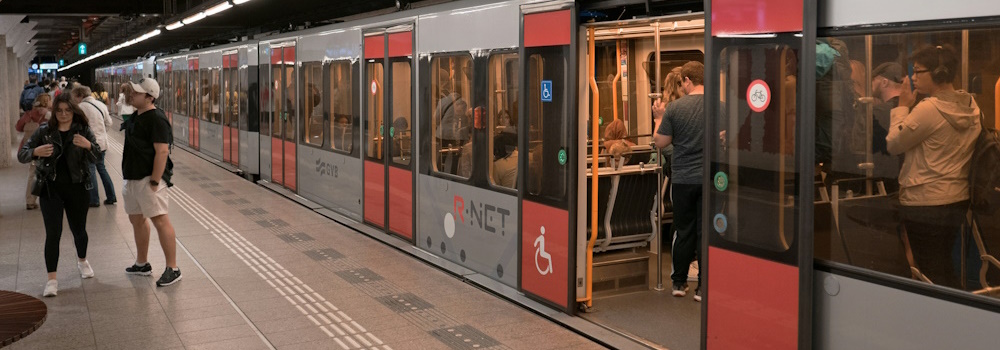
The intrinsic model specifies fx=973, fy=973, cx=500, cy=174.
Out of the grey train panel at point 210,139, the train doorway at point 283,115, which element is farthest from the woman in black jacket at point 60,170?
the grey train panel at point 210,139

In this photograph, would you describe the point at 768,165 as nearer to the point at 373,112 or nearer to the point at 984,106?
the point at 984,106

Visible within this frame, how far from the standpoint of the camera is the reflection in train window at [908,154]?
11.6 ft

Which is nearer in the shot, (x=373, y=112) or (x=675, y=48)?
(x=675, y=48)

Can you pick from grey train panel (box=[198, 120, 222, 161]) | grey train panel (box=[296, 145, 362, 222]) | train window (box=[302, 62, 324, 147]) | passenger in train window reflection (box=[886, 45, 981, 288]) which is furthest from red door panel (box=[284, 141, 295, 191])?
passenger in train window reflection (box=[886, 45, 981, 288])

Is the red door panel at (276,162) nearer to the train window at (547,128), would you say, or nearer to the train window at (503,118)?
the train window at (503,118)

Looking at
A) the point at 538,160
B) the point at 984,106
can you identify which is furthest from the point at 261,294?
the point at 984,106

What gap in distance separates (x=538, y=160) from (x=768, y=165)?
7.66ft

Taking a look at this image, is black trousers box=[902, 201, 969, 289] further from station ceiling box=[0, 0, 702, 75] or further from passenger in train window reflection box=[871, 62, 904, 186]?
station ceiling box=[0, 0, 702, 75]

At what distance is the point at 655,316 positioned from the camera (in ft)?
20.5

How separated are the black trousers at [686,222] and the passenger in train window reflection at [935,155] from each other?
2.48 meters

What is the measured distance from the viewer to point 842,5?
13.1 feet

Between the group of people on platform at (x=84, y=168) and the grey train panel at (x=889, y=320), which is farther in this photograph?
the group of people on platform at (x=84, y=168)

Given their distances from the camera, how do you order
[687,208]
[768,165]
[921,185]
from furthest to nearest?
1. [687,208]
2. [768,165]
3. [921,185]

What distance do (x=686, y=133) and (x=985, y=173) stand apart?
9.23 ft
